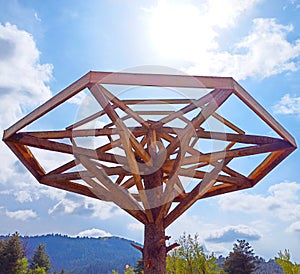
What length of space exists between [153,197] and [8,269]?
20.8 meters

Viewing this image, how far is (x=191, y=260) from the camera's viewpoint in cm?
1150

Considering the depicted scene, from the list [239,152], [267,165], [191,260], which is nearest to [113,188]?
[239,152]

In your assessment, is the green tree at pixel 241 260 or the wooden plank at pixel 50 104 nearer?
the wooden plank at pixel 50 104

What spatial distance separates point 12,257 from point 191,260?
1415 centimetres

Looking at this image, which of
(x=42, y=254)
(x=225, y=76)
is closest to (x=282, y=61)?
(x=225, y=76)

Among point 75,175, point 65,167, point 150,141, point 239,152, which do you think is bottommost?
point 75,175

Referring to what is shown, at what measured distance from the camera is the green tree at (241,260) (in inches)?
790

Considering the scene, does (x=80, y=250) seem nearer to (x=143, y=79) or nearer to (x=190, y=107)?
(x=190, y=107)

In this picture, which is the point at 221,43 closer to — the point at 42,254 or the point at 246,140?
the point at 246,140

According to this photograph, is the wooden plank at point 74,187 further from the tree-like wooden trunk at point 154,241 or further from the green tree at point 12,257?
the green tree at point 12,257

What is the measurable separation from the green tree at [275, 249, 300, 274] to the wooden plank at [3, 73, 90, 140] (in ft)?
30.7

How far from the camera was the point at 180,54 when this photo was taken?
430 cm

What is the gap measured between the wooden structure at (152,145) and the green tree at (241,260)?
17330 millimetres

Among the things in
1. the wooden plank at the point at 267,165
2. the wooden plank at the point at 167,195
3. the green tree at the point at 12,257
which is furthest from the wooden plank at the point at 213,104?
the green tree at the point at 12,257
